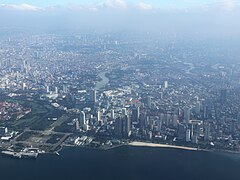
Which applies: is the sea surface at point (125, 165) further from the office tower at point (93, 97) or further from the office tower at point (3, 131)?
the office tower at point (93, 97)

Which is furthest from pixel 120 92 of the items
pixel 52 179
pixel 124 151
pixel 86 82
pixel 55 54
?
pixel 55 54

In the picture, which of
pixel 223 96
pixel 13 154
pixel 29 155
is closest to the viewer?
pixel 29 155

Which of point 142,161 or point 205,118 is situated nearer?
point 142,161

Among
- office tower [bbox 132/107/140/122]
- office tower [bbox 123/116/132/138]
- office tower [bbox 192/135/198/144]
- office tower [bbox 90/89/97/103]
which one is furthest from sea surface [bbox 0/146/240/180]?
office tower [bbox 90/89/97/103]

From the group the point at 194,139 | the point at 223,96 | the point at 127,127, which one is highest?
the point at 223,96

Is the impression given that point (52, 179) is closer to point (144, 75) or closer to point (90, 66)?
point (144, 75)

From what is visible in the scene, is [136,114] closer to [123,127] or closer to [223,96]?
[123,127]

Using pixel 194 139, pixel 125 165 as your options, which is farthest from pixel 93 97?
pixel 125 165

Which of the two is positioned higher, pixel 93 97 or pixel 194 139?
pixel 93 97
